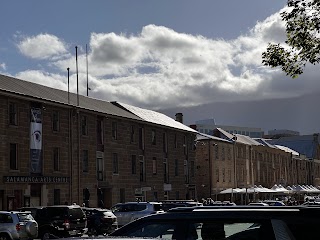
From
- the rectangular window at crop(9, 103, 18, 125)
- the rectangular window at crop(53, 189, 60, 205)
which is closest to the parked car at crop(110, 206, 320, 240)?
the rectangular window at crop(9, 103, 18, 125)

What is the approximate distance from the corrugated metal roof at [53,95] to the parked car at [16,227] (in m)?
15.4

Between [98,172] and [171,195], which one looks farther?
[171,195]

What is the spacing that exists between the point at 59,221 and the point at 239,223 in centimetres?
2062

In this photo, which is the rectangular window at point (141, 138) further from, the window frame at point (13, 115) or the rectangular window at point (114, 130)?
the window frame at point (13, 115)

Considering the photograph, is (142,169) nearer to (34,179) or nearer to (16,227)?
(34,179)

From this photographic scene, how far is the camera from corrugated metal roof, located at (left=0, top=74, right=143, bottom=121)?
4109 cm

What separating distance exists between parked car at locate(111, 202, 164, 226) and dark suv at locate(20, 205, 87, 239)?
24.5 feet

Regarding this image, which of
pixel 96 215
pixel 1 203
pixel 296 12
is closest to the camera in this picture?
pixel 296 12

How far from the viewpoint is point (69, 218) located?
87.8 ft

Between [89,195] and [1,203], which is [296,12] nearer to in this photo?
[1,203]

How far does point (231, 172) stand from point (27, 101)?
4096cm

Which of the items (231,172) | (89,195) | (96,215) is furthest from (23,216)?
(231,172)

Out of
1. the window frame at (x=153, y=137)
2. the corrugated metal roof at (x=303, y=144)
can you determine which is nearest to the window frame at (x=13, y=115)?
the window frame at (x=153, y=137)

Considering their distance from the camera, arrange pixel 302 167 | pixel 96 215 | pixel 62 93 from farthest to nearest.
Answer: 1. pixel 302 167
2. pixel 62 93
3. pixel 96 215
